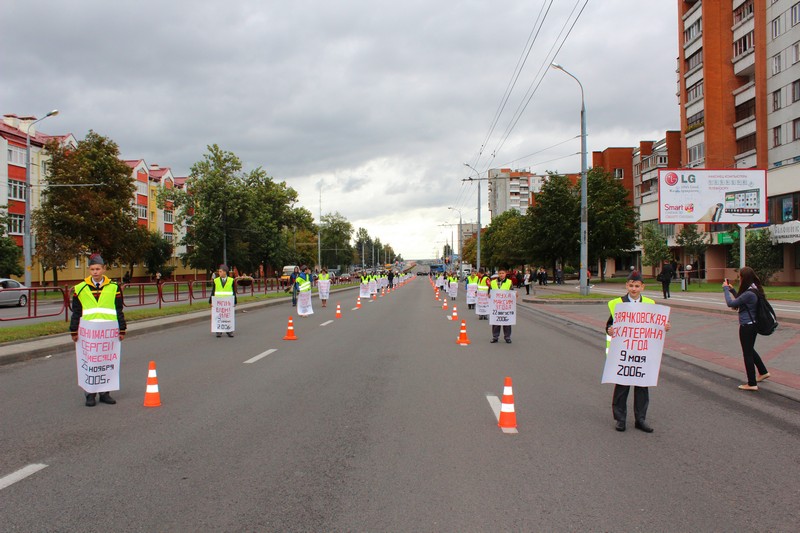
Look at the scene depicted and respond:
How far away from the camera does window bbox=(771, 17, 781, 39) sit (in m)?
42.3

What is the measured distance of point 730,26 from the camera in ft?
159

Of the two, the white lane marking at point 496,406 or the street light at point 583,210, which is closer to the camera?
the white lane marking at point 496,406

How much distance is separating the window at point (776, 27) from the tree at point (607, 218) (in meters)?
17.3

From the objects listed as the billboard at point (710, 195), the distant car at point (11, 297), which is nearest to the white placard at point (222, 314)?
the distant car at point (11, 297)

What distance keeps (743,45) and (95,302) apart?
Answer: 52806 millimetres

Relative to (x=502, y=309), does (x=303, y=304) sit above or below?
below

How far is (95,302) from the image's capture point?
7.52 meters

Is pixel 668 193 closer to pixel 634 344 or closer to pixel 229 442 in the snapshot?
pixel 634 344

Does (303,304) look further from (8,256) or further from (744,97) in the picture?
(744,97)

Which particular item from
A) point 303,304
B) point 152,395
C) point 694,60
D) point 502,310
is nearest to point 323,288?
point 303,304

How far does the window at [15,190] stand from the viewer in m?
48.3

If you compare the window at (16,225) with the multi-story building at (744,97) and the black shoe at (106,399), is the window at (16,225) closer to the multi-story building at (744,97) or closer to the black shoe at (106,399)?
the black shoe at (106,399)

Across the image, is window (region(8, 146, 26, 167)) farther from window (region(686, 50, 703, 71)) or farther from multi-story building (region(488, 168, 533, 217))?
multi-story building (region(488, 168, 533, 217))

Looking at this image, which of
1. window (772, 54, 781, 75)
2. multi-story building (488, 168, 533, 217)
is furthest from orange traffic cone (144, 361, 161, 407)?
multi-story building (488, 168, 533, 217)
